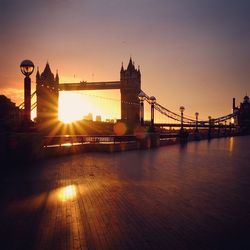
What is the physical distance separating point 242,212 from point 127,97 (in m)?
123

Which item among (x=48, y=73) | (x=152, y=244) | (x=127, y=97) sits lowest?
(x=152, y=244)

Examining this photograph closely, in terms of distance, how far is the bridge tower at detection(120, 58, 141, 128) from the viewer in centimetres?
11650

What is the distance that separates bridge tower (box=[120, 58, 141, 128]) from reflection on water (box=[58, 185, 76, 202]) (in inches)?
3927

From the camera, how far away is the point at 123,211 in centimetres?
580

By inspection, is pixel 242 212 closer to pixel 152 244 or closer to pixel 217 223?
pixel 217 223

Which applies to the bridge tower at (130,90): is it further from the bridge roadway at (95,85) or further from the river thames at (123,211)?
the river thames at (123,211)

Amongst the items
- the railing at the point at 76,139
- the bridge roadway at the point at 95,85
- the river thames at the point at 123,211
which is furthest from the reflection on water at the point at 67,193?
the bridge roadway at the point at 95,85

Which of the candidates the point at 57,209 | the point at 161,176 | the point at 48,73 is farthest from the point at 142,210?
the point at 48,73

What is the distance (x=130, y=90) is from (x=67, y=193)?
12086 cm

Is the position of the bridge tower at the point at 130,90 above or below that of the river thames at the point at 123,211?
above

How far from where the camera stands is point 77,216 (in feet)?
17.8

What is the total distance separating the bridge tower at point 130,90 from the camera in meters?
116

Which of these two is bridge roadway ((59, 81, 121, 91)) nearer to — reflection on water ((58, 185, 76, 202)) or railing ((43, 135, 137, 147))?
railing ((43, 135, 137, 147))

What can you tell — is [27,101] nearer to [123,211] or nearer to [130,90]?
[123,211]
